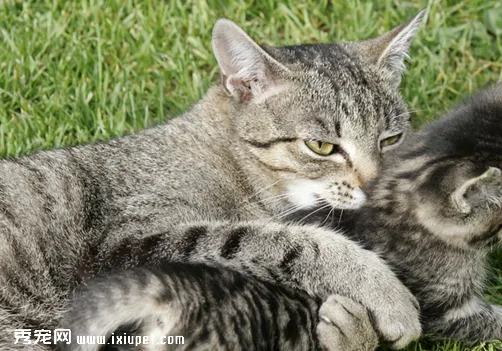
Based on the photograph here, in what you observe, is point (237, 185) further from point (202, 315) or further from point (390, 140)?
point (202, 315)

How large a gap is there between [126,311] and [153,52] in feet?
10.7

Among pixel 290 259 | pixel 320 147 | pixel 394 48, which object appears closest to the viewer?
pixel 290 259

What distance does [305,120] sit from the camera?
4855 millimetres

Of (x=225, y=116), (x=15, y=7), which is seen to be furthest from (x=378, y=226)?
(x=15, y=7)

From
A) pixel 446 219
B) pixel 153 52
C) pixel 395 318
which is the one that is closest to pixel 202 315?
pixel 395 318

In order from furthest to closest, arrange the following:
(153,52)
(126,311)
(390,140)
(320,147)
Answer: (153,52), (390,140), (320,147), (126,311)

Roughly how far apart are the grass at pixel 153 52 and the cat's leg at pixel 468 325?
188 centimetres

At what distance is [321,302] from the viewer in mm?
4293

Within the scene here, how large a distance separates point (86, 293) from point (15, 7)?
393 cm

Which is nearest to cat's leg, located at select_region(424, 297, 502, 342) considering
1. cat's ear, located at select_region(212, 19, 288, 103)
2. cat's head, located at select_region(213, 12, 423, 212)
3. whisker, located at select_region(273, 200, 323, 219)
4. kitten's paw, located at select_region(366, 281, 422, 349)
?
kitten's paw, located at select_region(366, 281, 422, 349)

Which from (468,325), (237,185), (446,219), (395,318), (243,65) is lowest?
(468,325)

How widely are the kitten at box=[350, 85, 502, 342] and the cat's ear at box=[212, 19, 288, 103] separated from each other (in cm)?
88

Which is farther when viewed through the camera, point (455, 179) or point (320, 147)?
point (320, 147)

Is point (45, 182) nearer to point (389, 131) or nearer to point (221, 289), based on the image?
point (221, 289)
